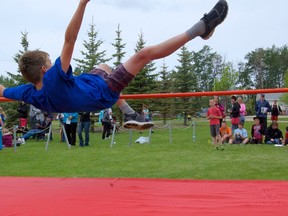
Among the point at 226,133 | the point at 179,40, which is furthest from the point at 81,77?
the point at 226,133

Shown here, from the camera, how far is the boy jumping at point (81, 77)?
2.45 m

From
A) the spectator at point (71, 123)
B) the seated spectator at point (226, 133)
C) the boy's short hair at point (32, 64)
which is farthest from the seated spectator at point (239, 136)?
the boy's short hair at point (32, 64)

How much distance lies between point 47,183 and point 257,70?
52782 mm

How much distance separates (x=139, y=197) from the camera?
248cm

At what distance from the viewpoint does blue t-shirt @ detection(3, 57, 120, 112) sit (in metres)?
2.44

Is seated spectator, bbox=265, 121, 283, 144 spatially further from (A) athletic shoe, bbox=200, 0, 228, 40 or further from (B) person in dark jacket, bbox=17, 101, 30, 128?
(A) athletic shoe, bbox=200, 0, 228, 40

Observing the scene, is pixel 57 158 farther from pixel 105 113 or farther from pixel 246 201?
pixel 246 201

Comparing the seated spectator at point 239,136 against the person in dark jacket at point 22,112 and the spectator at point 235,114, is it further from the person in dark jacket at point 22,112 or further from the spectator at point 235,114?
the person in dark jacket at point 22,112

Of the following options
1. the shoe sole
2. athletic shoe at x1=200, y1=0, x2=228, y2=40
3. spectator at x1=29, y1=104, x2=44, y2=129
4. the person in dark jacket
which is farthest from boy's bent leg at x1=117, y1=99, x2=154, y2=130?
spectator at x1=29, y1=104, x2=44, y2=129

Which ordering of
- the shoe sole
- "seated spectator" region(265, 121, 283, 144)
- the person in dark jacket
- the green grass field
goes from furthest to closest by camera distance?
the person in dark jacket < "seated spectator" region(265, 121, 283, 144) < the green grass field < the shoe sole

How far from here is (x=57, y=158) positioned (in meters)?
7.17

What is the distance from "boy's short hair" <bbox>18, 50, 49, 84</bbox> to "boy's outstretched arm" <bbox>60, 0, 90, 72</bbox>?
292mm

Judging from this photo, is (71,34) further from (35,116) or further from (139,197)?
(35,116)

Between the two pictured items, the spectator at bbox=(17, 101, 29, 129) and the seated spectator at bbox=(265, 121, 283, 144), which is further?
the spectator at bbox=(17, 101, 29, 129)
